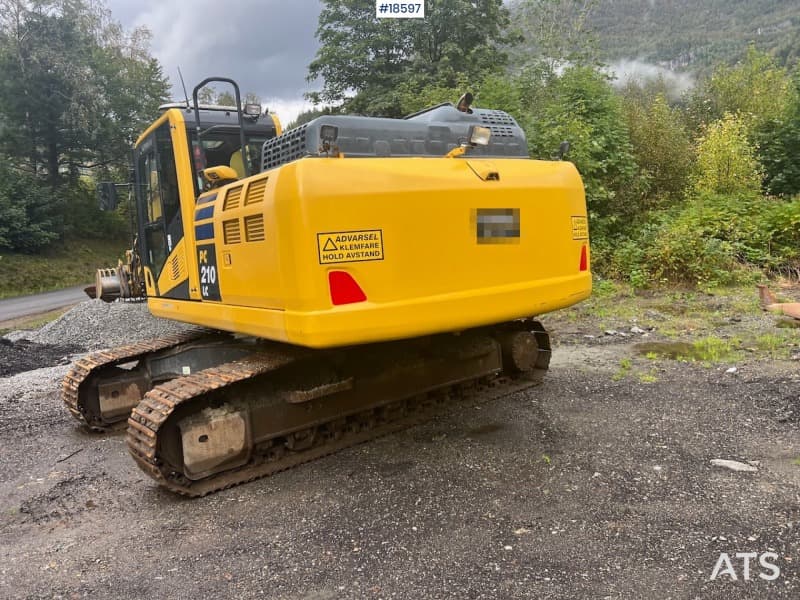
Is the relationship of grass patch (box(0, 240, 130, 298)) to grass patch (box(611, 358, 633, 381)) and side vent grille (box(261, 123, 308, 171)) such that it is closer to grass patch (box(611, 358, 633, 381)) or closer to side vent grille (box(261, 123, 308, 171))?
side vent grille (box(261, 123, 308, 171))

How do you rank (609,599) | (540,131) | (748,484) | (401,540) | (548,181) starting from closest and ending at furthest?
(609,599), (401,540), (748,484), (548,181), (540,131)

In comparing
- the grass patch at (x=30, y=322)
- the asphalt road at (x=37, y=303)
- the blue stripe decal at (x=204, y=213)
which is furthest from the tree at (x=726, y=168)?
the asphalt road at (x=37, y=303)

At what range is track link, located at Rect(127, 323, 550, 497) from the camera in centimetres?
379

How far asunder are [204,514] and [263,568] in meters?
0.82

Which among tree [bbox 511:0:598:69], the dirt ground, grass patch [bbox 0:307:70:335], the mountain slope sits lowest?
grass patch [bbox 0:307:70:335]

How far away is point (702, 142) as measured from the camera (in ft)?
57.9

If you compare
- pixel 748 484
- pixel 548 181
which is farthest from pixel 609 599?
pixel 548 181

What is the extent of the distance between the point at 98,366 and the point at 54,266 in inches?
970

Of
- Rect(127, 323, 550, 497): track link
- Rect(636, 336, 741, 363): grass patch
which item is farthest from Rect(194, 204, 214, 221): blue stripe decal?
Rect(636, 336, 741, 363): grass patch

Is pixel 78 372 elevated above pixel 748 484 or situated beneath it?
elevated above

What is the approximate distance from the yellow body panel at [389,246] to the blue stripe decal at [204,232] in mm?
47

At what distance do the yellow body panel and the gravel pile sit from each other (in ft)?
22.1

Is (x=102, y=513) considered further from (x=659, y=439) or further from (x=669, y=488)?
(x=659, y=439)

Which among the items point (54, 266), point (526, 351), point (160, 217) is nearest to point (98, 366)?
point (160, 217)
